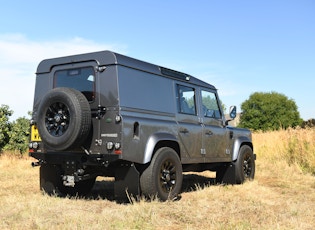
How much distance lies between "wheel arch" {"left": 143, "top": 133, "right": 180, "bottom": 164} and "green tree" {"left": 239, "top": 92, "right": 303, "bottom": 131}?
222ft

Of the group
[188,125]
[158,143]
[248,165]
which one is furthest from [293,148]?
[158,143]

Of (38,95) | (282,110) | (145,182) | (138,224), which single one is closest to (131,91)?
(145,182)

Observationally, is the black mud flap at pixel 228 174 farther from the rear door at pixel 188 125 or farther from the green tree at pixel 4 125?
the green tree at pixel 4 125

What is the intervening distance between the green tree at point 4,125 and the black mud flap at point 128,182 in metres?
12.3

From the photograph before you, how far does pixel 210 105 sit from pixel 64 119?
3.61m

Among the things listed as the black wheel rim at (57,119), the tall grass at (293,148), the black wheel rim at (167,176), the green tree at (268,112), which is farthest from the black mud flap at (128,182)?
the green tree at (268,112)

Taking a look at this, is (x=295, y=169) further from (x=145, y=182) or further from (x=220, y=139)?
(x=145, y=182)

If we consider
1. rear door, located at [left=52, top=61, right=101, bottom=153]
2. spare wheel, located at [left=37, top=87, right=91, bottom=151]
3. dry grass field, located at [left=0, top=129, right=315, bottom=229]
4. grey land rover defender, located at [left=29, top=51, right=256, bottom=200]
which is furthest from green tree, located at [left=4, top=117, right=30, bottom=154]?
spare wheel, located at [left=37, top=87, right=91, bottom=151]

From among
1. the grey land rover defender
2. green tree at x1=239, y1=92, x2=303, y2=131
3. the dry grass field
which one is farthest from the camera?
green tree at x1=239, y1=92, x2=303, y2=131

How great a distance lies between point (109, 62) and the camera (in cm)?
606

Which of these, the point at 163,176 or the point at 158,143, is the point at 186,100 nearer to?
the point at 158,143

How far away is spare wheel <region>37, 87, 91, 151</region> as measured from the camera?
18.9 ft

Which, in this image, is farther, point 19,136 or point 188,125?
point 19,136

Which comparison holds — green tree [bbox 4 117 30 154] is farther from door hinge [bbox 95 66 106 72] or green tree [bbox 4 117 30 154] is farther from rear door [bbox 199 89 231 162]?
door hinge [bbox 95 66 106 72]
